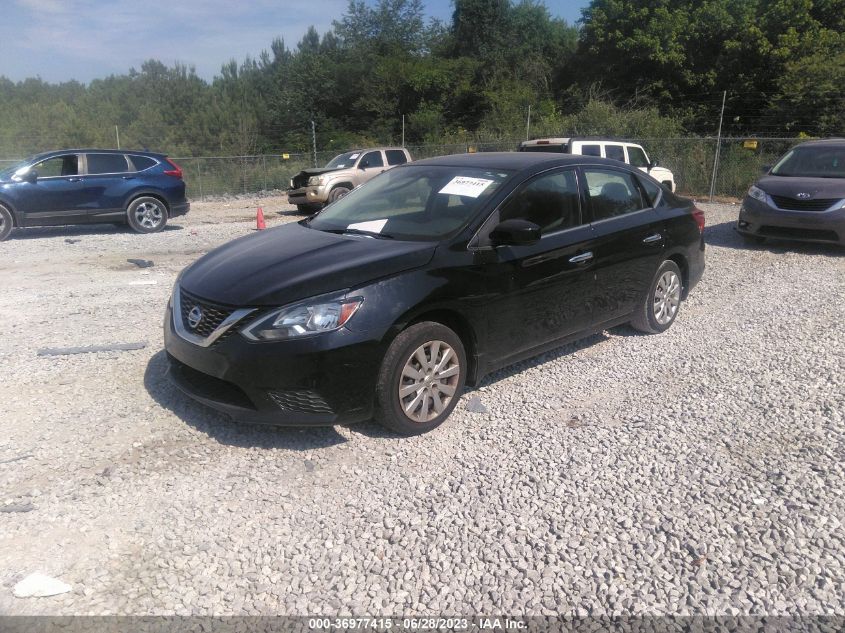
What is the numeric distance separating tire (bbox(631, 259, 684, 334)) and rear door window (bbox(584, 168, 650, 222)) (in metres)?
0.66

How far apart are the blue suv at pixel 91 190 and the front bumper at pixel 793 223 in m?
11.1

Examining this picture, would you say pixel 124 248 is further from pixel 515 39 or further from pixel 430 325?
pixel 515 39

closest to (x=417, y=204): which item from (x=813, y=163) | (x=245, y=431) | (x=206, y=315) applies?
(x=206, y=315)

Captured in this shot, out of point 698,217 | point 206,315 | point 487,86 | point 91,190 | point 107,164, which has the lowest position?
point 206,315

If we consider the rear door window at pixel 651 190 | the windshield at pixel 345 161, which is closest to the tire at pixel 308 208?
the windshield at pixel 345 161

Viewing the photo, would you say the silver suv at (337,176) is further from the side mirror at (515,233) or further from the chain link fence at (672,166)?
the side mirror at (515,233)

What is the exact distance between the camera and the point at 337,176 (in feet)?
58.2

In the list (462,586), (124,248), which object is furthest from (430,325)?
(124,248)

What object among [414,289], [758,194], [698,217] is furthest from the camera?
[758,194]

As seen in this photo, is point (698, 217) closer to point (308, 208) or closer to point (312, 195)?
point (312, 195)

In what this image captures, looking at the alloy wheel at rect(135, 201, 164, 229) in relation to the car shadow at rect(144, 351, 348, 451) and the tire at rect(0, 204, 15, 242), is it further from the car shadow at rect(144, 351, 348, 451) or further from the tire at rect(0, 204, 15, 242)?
the car shadow at rect(144, 351, 348, 451)

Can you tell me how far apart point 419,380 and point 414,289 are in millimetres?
567

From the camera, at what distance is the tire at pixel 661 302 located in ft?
19.7

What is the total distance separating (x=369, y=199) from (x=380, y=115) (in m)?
41.5
